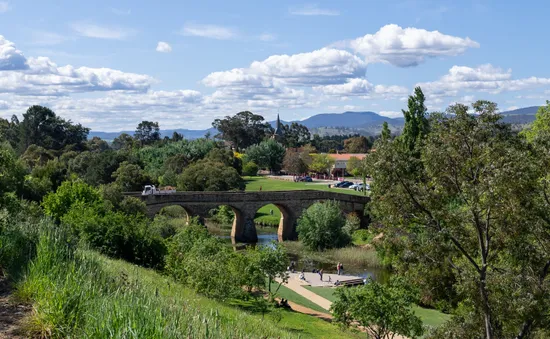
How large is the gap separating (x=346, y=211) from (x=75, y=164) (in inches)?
1277

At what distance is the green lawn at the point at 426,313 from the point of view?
2608cm

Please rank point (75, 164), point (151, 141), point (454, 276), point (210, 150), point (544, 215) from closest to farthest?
1. point (544, 215)
2. point (454, 276)
3. point (75, 164)
4. point (210, 150)
5. point (151, 141)

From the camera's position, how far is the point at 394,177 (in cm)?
1270

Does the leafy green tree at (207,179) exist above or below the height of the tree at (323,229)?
above

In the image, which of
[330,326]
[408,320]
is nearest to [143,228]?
[330,326]

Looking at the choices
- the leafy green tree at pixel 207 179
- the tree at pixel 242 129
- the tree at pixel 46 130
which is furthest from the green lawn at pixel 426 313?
the tree at pixel 242 129

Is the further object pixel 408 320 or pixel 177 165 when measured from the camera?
pixel 177 165

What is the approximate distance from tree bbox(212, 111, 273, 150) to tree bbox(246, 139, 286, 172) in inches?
869

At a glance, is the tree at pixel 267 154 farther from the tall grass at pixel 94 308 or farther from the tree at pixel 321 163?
the tall grass at pixel 94 308

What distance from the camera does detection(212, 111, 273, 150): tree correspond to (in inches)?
4744

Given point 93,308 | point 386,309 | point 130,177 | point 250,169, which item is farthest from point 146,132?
point 93,308

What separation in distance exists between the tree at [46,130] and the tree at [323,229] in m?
56.7

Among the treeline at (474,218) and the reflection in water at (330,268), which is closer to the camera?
the treeline at (474,218)

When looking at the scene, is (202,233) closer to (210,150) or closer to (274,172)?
(210,150)
